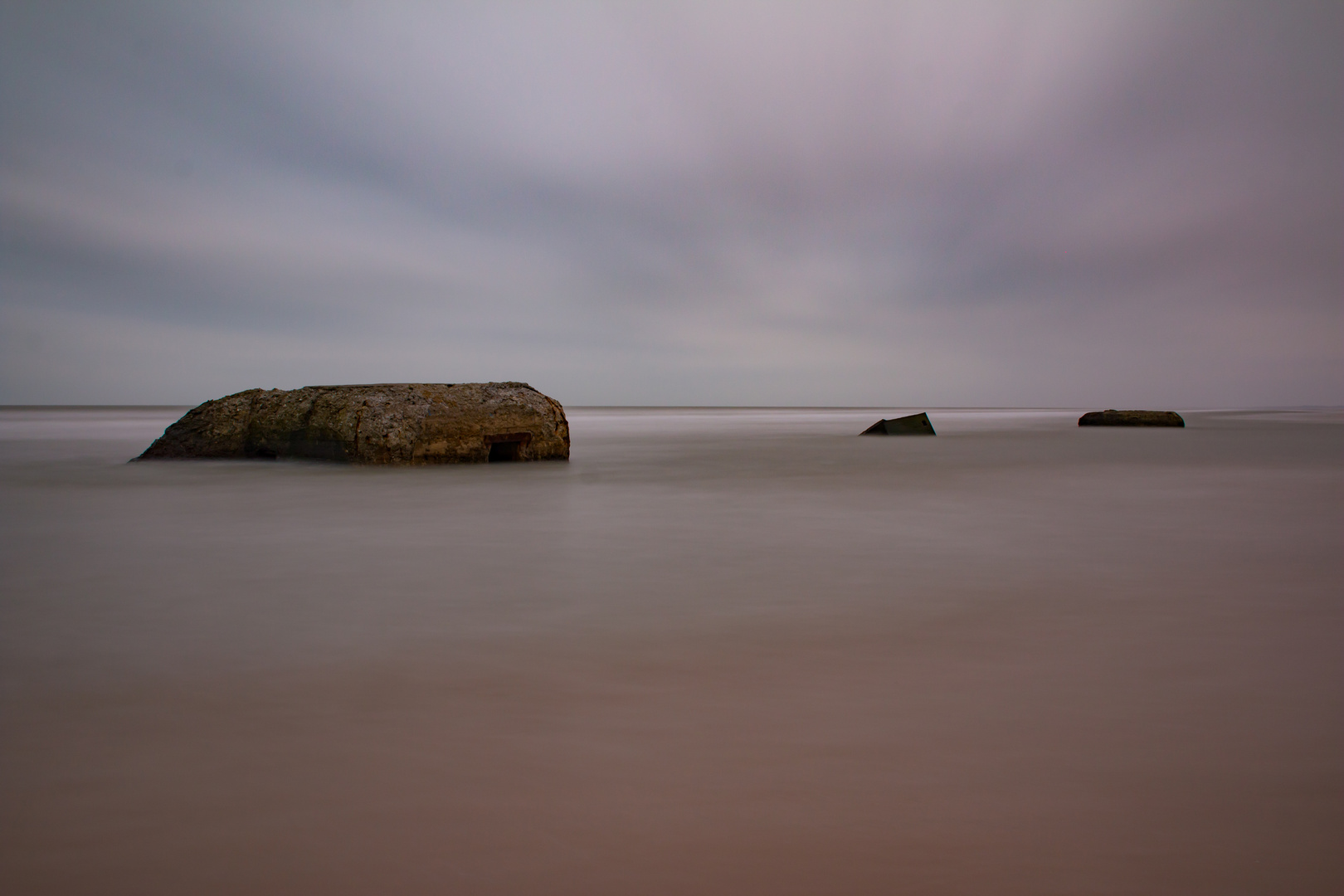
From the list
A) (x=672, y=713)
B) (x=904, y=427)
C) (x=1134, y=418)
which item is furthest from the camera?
(x=1134, y=418)

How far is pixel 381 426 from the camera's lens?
302 inches

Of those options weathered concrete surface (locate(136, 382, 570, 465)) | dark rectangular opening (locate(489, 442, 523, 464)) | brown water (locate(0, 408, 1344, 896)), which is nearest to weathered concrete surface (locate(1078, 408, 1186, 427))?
weathered concrete surface (locate(136, 382, 570, 465))

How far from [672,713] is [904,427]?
15.1 metres

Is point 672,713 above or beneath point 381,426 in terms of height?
beneath

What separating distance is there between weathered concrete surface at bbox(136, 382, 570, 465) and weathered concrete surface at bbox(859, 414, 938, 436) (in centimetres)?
868

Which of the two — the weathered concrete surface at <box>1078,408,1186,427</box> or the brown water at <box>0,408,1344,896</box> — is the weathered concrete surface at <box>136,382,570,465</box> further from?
the weathered concrete surface at <box>1078,408,1186,427</box>

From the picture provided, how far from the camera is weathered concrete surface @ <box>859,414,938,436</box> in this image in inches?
616

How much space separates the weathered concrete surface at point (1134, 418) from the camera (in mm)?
17886

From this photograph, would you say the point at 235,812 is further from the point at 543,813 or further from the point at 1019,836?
the point at 1019,836

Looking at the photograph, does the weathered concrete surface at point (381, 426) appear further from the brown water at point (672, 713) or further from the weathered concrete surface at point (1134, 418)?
the weathered concrete surface at point (1134, 418)

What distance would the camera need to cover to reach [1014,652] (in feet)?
6.18

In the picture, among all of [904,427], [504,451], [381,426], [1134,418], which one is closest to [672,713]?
[381,426]

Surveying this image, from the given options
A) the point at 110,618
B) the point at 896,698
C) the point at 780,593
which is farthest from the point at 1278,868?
the point at 110,618

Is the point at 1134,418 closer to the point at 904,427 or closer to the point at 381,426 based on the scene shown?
the point at 904,427
